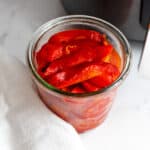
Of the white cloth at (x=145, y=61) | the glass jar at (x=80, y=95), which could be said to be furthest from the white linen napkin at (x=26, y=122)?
the white cloth at (x=145, y=61)

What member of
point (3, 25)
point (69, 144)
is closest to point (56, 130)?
point (69, 144)

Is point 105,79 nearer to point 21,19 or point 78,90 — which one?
point 78,90

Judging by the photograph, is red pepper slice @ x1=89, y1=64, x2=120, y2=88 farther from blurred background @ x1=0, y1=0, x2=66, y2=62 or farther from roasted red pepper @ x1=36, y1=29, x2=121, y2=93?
blurred background @ x1=0, y1=0, x2=66, y2=62

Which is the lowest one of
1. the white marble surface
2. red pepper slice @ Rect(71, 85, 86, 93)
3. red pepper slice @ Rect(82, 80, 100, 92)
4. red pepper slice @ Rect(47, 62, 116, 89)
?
the white marble surface

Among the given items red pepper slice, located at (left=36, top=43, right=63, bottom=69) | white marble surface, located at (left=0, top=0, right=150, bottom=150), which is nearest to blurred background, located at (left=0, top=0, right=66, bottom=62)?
white marble surface, located at (left=0, top=0, right=150, bottom=150)

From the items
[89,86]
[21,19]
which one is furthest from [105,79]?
[21,19]

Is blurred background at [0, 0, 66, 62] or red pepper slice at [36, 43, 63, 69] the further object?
blurred background at [0, 0, 66, 62]
